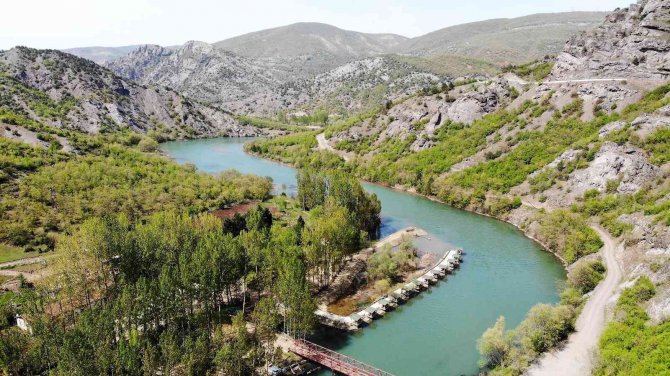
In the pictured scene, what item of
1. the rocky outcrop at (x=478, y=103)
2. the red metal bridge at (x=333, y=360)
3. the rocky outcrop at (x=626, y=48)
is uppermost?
the rocky outcrop at (x=626, y=48)

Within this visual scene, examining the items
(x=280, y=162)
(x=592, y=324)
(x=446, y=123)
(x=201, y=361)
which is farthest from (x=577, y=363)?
(x=280, y=162)

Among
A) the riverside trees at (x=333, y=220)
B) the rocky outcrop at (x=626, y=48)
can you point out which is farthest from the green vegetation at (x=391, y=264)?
the rocky outcrop at (x=626, y=48)

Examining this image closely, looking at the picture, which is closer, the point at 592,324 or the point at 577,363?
the point at 577,363

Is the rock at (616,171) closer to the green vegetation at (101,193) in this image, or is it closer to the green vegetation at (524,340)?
the green vegetation at (524,340)

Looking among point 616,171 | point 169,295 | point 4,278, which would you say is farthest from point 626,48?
point 4,278

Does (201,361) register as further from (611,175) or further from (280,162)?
(280,162)

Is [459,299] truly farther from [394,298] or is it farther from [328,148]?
[328,148]
